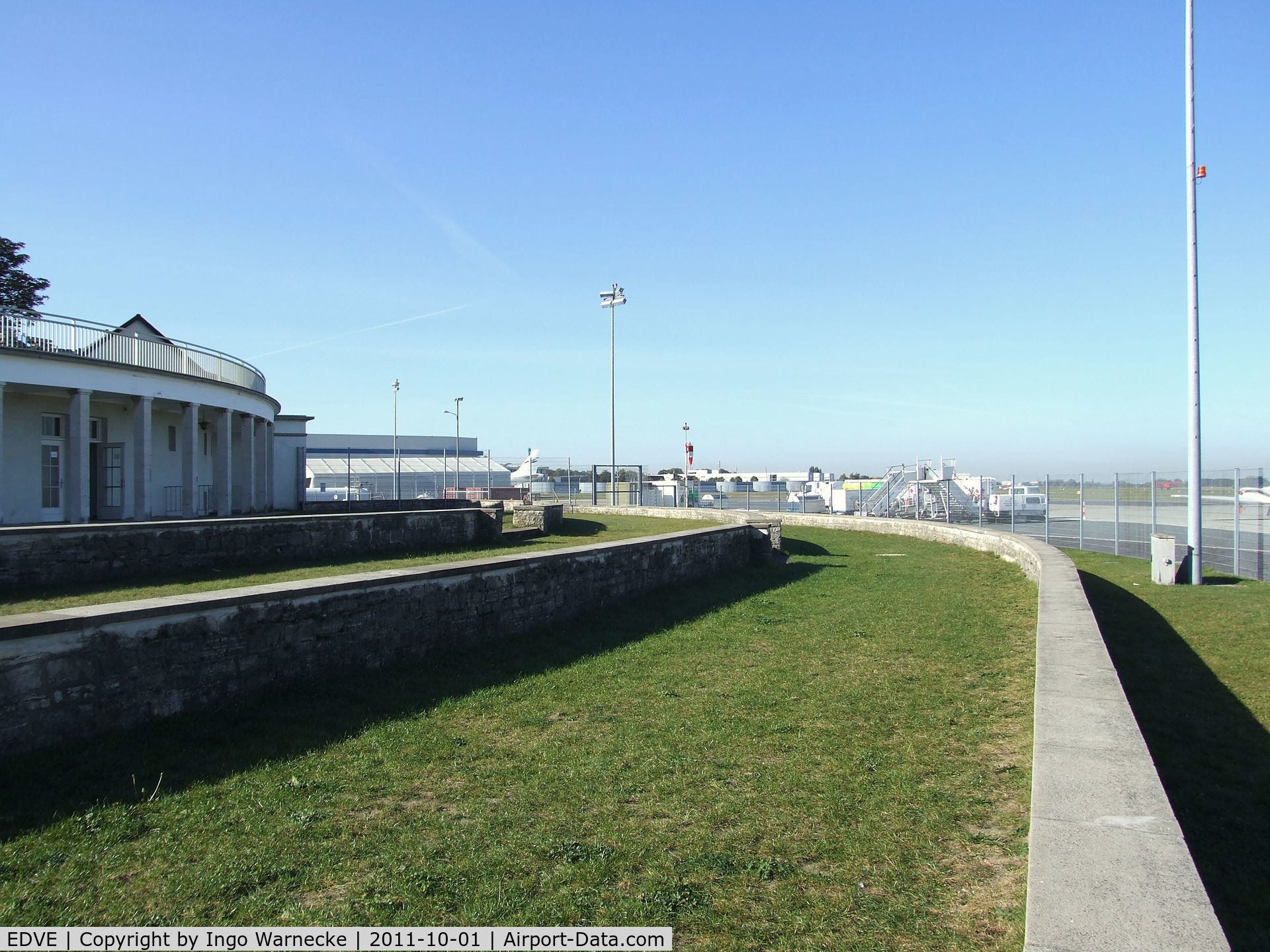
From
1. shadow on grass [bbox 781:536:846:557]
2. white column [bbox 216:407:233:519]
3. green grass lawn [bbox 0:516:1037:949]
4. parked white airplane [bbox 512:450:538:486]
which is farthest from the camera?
parked white airplane [bbox 512:450:538:486]

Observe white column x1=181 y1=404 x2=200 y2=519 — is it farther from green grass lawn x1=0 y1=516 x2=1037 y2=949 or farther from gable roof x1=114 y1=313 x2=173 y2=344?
green grass lawn x1=0 y1=516 x2=1037 y2=949

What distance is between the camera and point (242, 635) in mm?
5887

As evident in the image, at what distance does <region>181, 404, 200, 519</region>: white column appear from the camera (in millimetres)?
22297

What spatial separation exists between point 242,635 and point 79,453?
54.5 ft

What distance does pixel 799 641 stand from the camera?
8.45m

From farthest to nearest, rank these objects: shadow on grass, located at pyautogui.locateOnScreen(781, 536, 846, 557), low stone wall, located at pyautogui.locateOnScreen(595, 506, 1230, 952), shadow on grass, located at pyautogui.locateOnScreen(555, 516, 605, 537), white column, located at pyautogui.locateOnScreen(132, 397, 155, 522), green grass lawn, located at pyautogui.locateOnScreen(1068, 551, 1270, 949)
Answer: white column, located at pyautogui.locateOnScreen(132, 397, 155, 522) < shadow on grass, located at pyautogui.locateOnScreen(555, 516, 605, 537) < shadow on grass, located at pyautogui.locateOnScreen(781, 536, 846, 557) < green grass lawn, located at pyautogui.locateOnScreen(1068, 551, 1270, 949) < low stone wall, located at pyautogui.locateOnScreen(595, 506, 1230, 952)

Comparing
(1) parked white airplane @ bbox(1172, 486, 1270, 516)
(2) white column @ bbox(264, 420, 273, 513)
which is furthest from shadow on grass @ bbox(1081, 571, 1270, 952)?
(2) white column @ bbox(264, 420, 273, 513)

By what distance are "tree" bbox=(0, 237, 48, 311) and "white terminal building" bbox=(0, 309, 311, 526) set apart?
14.3m

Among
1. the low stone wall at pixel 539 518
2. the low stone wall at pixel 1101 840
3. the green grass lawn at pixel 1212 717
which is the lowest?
the green grass lawn at pixel 1212 717

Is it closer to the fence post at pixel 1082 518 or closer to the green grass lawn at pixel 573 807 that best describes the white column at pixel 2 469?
the green grass lawn at pixel 573 807

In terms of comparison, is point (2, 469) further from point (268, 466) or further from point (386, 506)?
point (268, 466)

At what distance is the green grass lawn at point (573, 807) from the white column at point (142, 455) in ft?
56.0

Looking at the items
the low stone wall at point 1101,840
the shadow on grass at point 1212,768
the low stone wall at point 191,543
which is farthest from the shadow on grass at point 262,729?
the low stone wall at point 191,543

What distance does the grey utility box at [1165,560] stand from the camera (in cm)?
1378
